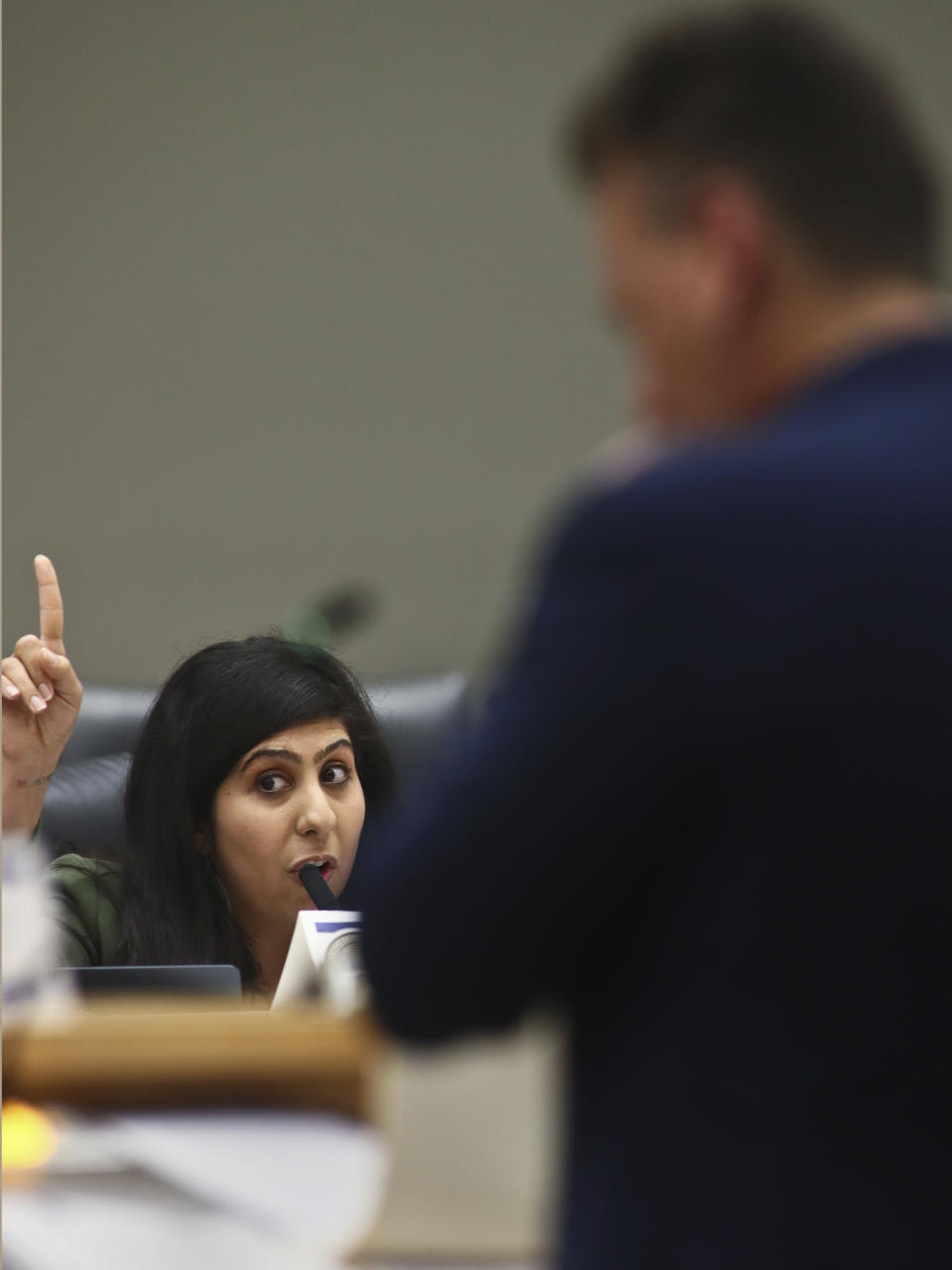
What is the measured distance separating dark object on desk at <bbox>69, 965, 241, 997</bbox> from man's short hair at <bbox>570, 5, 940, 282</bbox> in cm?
77

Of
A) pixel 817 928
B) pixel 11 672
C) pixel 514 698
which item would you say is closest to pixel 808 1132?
pixel 817 928

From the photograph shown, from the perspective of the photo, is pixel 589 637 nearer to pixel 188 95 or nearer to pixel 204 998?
pixel 204 998

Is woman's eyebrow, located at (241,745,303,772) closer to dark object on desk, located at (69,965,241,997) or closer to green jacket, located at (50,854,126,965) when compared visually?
green jacket, located at (50,854,126,965)

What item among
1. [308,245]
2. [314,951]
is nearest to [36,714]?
[314,951]

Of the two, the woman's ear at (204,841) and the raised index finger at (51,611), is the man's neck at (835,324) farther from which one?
the woman's ear at (204,841)

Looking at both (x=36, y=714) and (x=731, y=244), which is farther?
(x=36, y=714)

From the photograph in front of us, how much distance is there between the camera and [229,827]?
1943 millimetres

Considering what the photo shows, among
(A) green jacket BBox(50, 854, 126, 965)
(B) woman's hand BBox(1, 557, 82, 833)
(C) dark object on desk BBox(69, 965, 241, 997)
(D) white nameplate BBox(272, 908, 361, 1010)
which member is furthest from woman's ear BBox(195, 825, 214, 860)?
(C) dark object on desk BBox(69, 965, 241, 997)

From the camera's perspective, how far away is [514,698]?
56 centimetres

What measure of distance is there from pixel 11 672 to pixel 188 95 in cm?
171

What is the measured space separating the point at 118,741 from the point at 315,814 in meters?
1.06

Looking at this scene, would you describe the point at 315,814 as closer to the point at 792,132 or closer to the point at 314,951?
the point at 314,951

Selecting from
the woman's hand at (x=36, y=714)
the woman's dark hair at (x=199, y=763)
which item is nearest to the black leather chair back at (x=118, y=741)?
the woman's dark hair at (x=199, y=763)

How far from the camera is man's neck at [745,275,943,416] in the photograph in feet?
1.99
